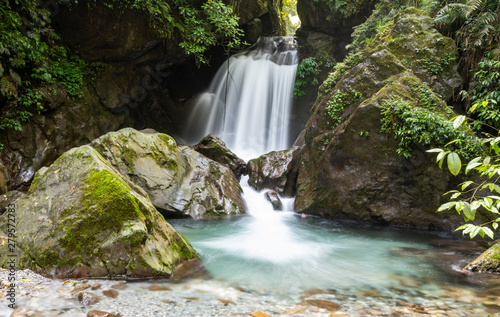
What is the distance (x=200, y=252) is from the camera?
169 inches

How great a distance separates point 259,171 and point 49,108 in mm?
6451

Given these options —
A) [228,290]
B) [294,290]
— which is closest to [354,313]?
[294,290]

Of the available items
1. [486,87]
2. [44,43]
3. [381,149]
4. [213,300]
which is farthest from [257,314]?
[44,43]

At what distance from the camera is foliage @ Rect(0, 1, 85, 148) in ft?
22.7

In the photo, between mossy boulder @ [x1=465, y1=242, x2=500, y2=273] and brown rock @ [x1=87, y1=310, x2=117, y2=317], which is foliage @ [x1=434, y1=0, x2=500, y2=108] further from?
brown rock @ [x1=87, y1=310, x2=117, y2=317]

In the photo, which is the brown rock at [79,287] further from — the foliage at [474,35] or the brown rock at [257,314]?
the foliage at [474,35]

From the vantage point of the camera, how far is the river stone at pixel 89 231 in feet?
9.61

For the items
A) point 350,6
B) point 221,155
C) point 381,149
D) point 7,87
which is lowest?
point 221,155

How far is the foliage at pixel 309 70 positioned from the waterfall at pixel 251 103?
0.39 meters

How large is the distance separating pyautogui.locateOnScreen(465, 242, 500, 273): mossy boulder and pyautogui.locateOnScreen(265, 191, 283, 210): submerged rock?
5.03 m

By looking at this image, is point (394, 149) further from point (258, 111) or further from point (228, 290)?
point (258, 111)

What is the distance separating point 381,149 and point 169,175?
5.03 meters

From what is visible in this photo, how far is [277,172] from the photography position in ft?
30.1

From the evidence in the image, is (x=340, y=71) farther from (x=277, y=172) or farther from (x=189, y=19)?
(x=189, y=19)
